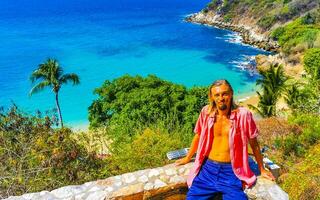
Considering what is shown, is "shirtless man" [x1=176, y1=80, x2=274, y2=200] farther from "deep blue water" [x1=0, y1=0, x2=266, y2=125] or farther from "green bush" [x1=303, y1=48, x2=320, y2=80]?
"green bush" [x1=303, y1=48, x2=320, y2=80]

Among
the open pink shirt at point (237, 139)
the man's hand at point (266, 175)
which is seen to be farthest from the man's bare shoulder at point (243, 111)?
the man's hand at point (266, 175)

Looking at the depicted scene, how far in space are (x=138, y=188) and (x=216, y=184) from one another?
1649 mm

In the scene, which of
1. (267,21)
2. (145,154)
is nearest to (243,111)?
(145,154)

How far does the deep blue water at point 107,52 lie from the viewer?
5250cm

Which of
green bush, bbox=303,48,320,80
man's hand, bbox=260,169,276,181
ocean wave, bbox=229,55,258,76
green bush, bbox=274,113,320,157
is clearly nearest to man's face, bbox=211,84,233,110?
man's hand, bbox=260,169,276,181

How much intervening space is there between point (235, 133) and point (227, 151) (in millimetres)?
383

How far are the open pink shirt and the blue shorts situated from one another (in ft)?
0.45

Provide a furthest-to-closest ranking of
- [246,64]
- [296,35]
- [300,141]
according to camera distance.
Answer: [296,35] → [246,64] → [300,141]

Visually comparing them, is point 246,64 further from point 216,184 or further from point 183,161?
point 216,184

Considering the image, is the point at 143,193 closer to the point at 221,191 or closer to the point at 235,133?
the point at 221,191

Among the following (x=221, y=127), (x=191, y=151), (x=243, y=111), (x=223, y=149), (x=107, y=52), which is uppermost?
(x=243, y=111)

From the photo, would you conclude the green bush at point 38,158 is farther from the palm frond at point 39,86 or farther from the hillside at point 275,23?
the hillside at point 275,23

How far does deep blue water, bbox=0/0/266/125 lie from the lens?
Result: 172 ft

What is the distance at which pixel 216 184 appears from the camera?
7.45 metres
